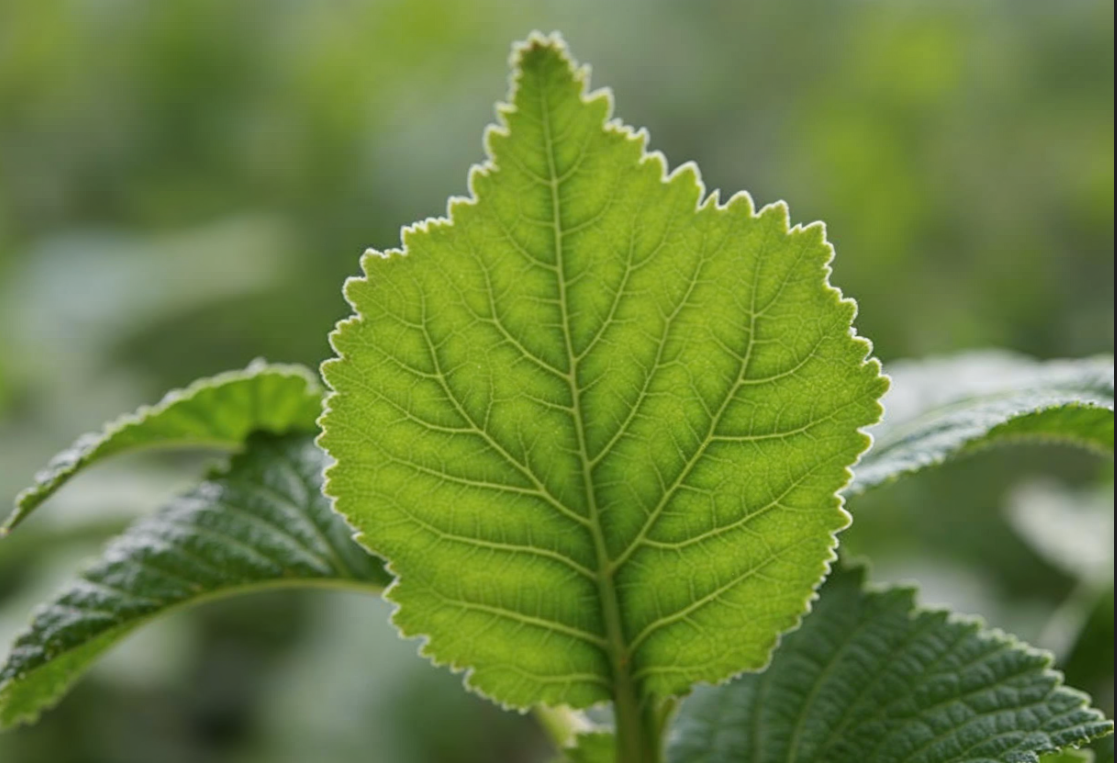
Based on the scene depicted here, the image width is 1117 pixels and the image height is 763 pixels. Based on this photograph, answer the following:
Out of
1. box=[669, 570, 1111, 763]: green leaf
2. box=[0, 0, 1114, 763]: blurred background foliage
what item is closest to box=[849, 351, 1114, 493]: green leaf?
box=[669, 570, 1111, 763]: green leaf

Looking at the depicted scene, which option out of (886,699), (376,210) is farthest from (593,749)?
(376,210)

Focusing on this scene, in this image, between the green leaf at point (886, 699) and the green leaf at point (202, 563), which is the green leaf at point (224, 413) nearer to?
the green leaf at point (202, 563)

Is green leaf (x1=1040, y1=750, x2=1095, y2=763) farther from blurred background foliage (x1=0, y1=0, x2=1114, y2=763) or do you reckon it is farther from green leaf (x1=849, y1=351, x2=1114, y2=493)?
blurred background foliage (x1=0, y1=0, x2=1114, y2=763)

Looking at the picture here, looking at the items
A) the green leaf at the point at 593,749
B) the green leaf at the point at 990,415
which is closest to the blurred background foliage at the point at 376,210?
the green leaf at the point at 990,415

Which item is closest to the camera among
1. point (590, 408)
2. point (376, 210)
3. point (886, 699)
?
point (590, 408)

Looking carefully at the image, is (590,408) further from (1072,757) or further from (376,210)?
(376,210)

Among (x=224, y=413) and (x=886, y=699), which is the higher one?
(x=224, y=413)

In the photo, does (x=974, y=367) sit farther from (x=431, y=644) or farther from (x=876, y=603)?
(x=431, y=644)
